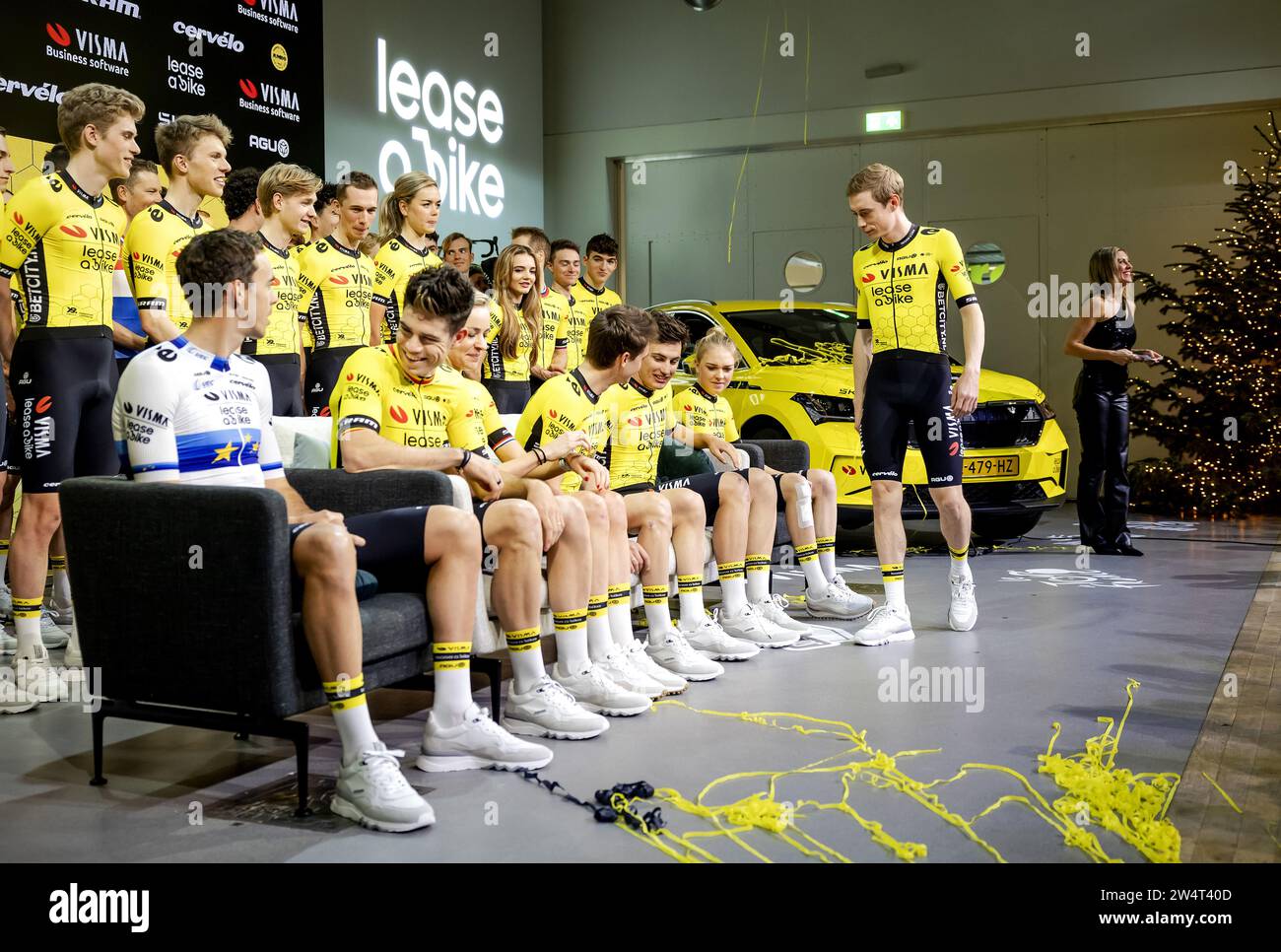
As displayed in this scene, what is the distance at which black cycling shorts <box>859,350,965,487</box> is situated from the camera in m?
4.58

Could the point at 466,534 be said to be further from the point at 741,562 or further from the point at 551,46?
the point at 551,46

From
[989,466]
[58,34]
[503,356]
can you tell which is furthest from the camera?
[989,466]

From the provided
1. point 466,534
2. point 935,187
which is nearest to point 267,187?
point 466,534

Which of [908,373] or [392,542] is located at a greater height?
[908,373]

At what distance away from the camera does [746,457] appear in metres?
4.66

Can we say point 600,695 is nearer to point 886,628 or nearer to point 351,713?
point 351,713

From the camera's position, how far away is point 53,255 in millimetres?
3756

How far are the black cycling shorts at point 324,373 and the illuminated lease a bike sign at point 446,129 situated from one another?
394 centimetres

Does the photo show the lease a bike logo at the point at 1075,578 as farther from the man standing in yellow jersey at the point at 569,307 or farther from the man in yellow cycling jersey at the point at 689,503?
the man standing in yellow jersey at the point at 569,307

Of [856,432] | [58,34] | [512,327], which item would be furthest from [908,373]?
[58,34]

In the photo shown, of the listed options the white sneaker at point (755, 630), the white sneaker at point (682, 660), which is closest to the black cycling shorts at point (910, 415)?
the white sneaker at point (755, 630)

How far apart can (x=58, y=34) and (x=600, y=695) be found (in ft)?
16.0

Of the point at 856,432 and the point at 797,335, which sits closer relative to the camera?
the point at 856,432

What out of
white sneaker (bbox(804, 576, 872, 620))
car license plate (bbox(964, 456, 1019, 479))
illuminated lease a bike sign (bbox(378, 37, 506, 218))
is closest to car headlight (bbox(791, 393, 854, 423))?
car license plate (bbox(964, 456, 1019, 479))
